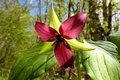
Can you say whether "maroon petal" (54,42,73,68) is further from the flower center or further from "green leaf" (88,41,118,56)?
"green leaf" (88,41,118,56)

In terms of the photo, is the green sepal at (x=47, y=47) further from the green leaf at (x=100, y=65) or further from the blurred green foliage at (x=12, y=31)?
the blurred green foliage at (x=12, y=31)

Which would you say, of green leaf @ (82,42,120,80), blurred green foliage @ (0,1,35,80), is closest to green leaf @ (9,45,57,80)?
green leaf @ (82,42,120,80)

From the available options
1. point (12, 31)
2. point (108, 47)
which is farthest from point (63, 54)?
point (12, 31)

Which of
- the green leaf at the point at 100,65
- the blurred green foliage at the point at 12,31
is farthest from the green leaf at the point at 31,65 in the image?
the blurred green foliage at the point at 12,31

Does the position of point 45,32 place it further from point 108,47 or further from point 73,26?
point 108,47

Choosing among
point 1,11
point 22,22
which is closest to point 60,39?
point 1,11
